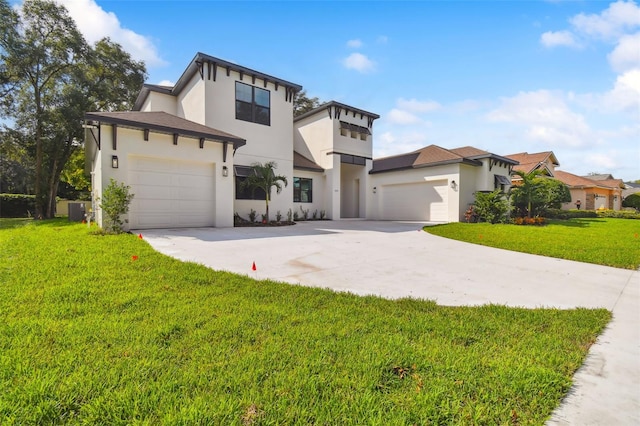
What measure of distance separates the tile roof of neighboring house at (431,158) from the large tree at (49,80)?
1751 cm

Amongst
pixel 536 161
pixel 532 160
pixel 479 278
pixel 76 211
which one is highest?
pixel 532 160

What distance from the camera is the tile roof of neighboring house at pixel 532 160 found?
78.5 feet

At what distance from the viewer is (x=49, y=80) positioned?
17.3 meters

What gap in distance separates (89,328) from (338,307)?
89.0 inches

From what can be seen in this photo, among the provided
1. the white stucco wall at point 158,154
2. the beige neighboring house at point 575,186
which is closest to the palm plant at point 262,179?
the white stucco wall at point 158,154

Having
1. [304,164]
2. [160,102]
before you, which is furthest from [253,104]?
[160,102]

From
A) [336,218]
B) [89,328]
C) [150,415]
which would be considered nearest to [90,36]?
[336,218]

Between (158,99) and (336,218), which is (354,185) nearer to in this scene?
(336,218)

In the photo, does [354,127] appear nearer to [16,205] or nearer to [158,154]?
[158,154]

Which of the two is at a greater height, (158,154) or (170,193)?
(158,154)

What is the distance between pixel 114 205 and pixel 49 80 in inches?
603

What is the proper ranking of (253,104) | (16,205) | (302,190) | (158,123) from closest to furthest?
(158,123), (253,104), (302,190), (16,205)

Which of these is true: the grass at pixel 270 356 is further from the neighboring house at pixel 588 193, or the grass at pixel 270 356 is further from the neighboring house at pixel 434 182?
the neighboring house at pixel 588 193

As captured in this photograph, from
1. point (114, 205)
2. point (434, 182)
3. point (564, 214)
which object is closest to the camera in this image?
point (114, 205)
